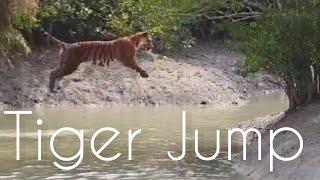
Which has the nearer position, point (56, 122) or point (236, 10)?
point (236, 10)

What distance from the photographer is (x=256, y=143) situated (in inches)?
619

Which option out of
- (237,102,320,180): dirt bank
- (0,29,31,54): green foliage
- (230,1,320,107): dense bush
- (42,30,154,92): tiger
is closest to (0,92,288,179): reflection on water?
(237,102,320,180): dirt bank

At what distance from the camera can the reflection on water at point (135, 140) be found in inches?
579

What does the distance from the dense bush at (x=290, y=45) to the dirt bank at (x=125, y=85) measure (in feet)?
39.5

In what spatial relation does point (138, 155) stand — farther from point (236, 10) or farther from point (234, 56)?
point (234, 56)

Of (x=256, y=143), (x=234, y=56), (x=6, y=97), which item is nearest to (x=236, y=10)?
(x=256, y=143)

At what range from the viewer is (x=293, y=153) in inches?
542

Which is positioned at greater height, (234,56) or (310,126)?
(234,56)

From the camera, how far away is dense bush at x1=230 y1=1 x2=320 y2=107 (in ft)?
52.3

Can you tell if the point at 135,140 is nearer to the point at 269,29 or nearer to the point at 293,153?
the point at 269,29

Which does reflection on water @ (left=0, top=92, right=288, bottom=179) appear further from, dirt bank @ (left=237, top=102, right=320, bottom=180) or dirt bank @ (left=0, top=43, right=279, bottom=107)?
dirt bank @ (left=0, top=43, right=279, bottom=107)

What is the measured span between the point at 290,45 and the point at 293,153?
3173mm

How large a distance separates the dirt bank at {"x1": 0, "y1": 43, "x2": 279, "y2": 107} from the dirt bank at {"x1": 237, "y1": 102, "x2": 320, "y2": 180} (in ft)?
43.6

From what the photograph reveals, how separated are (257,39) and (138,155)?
10.7ft
